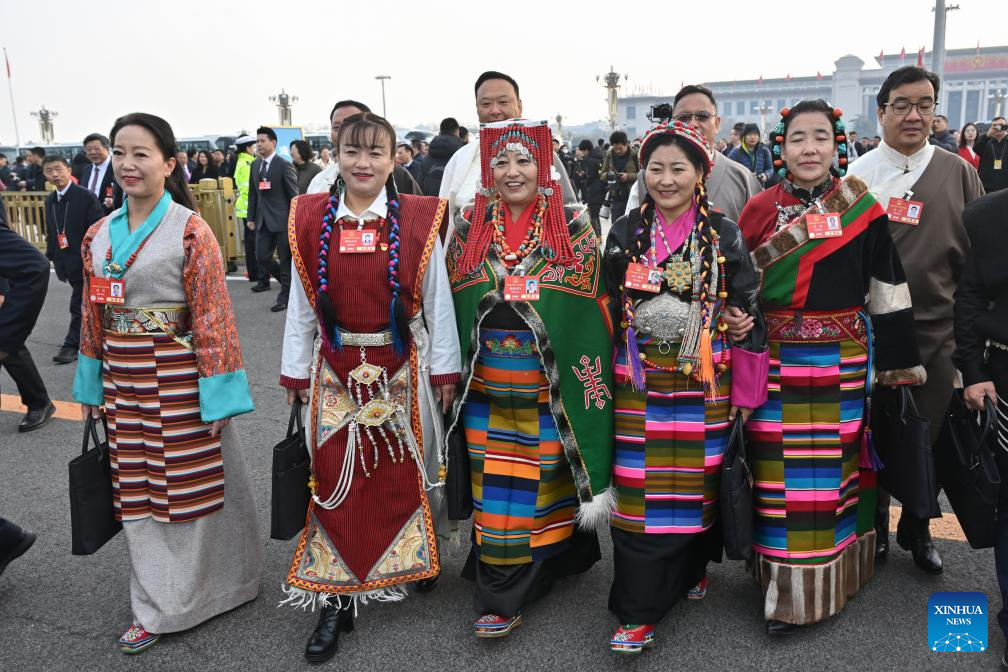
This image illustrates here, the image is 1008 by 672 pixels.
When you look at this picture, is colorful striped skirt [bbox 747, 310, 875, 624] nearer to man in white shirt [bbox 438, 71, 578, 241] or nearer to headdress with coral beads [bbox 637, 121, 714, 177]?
headdress with coral beads [bbox 637, 121, 714, 177]

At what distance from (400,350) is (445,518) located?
2.52 ft

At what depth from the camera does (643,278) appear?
9.14 feet

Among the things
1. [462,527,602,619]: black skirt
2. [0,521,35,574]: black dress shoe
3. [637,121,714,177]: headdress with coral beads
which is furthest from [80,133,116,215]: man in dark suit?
[637,121,714,177]: headdress with coral beads

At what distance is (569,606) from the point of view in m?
3.14

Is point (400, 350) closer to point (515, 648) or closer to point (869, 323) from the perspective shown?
point (515, 648)

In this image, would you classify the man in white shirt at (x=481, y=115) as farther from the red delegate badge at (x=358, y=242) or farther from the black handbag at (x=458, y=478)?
the black handbag at (x=458, y=478)

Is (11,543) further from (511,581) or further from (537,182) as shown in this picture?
(537,182)

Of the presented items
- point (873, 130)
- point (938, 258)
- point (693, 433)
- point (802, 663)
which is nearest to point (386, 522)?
point (693, 433)

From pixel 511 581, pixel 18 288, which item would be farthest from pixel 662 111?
pixel 18 288

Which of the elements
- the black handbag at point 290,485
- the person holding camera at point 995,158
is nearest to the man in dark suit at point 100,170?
the black handbag at point 290,485

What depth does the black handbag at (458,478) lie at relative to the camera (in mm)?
3092

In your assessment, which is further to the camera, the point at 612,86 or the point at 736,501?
the point at 612,86

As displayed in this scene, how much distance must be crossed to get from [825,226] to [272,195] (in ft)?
24.2

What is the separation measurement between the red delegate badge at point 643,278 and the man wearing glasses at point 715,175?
1.04 meters
